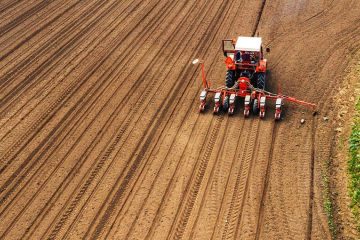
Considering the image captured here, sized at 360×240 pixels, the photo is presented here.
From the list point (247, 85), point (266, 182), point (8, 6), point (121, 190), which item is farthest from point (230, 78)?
point (8, 6)

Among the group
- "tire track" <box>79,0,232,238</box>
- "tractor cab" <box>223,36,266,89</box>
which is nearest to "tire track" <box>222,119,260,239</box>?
"tractor cab" <box>223,36,266,89</box>

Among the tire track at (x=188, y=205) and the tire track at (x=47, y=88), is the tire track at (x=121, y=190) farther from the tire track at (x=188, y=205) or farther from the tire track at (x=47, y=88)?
the tire track at (x=47, y=88)

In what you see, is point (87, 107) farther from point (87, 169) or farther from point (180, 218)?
point (180, 218)

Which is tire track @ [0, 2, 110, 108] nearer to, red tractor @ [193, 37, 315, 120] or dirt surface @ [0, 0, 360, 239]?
dirt surface @ [0, 0, 360, 239]

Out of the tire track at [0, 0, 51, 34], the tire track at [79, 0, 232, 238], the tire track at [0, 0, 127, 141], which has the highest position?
the tire track at [0, 0, 51, 34]

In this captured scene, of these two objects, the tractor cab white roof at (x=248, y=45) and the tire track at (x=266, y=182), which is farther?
the tractor cab white roof at (x=248, y=45)

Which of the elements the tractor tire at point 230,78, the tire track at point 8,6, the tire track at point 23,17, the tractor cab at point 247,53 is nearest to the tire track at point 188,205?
the tractor tire at point 230,78

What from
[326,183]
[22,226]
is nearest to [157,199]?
[22,226]
